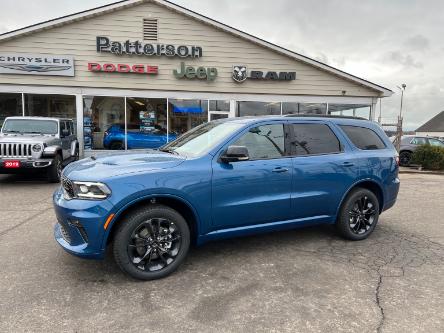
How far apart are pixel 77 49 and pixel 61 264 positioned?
12.0 metres

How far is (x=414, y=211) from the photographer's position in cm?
657

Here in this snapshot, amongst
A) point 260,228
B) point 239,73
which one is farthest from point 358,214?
point 239,73

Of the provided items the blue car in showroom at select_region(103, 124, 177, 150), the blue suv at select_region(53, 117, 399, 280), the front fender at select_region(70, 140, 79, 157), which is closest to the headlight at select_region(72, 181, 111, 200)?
the blue suv at select_region(53, 117, 399, 280)

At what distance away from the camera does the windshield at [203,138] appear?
3.87 meters

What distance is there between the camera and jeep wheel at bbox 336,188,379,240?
4578mm

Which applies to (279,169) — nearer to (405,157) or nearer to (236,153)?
(236,153)

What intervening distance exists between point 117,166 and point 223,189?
114 cm

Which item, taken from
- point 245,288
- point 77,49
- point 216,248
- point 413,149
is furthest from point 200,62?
point 245,288

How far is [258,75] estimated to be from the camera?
14.4 m

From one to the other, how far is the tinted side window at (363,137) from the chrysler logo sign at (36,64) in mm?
12139

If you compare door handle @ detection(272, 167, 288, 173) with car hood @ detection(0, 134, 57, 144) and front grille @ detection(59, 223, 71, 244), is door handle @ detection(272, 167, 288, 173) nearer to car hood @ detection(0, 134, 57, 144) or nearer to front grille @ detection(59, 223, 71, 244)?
front grille @ detection(59, 223, 71, 244)

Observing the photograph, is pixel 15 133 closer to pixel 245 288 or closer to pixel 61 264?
pixel 61 264

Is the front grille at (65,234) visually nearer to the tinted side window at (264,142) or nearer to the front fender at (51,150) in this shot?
the tinted side window at (264,142)

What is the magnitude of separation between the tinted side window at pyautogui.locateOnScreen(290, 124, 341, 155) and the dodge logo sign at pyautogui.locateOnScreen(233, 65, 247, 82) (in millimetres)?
10281
